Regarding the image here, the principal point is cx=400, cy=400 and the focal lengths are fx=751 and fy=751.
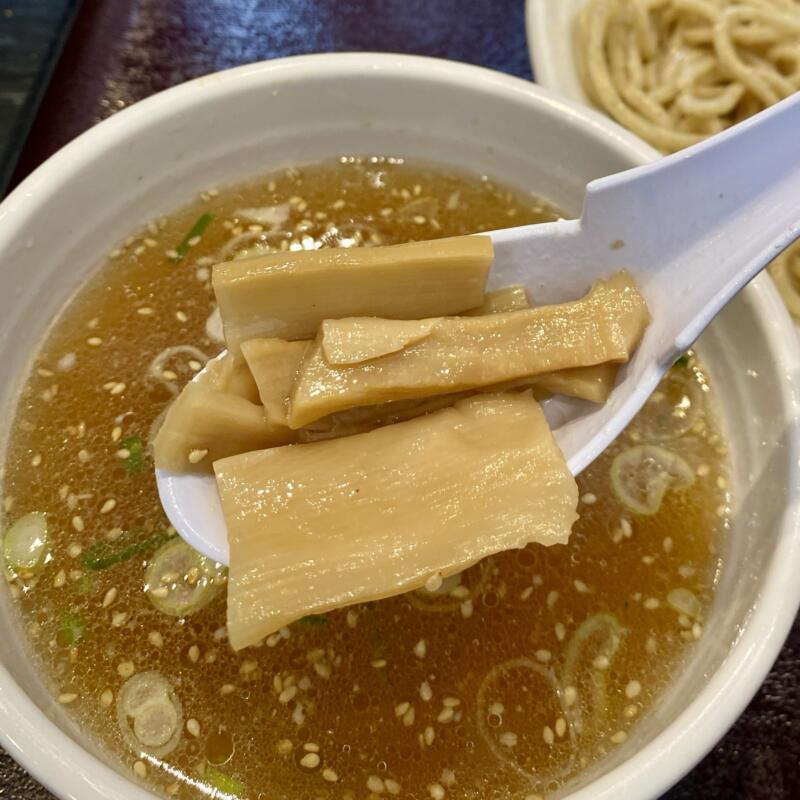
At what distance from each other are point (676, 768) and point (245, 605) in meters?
0.63

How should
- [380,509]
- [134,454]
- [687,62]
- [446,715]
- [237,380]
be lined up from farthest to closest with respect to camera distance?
[687,62]
[134,454]
[446,715]
[237,380]
[380,509]

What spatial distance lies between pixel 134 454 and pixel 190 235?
1.72 feet

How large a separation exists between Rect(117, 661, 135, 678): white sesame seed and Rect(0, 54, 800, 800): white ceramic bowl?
10cm

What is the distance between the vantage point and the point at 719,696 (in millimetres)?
1078

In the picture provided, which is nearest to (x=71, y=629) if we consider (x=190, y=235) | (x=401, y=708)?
(x=401, y=708)

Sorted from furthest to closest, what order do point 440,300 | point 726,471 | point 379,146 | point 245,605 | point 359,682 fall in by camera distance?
point 379,146, point 726,471, point 359,682, point 440,300, point 245,605

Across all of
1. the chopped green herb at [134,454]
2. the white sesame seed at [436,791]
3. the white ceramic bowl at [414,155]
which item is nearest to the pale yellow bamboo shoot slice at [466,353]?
the white ceramic bowl at [414,155]

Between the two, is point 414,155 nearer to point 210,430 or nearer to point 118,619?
point 210,430

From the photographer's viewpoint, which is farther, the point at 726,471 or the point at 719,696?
the point at 726,471

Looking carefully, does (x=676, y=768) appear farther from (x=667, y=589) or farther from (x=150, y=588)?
(x=150, y=588)

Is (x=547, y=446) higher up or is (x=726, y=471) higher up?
(x=547, y=446)

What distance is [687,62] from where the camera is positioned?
2189 millimetres

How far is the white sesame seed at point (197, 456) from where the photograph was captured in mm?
1177


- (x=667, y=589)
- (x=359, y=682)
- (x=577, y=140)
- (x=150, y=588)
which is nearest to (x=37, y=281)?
(x=150, y=588)
